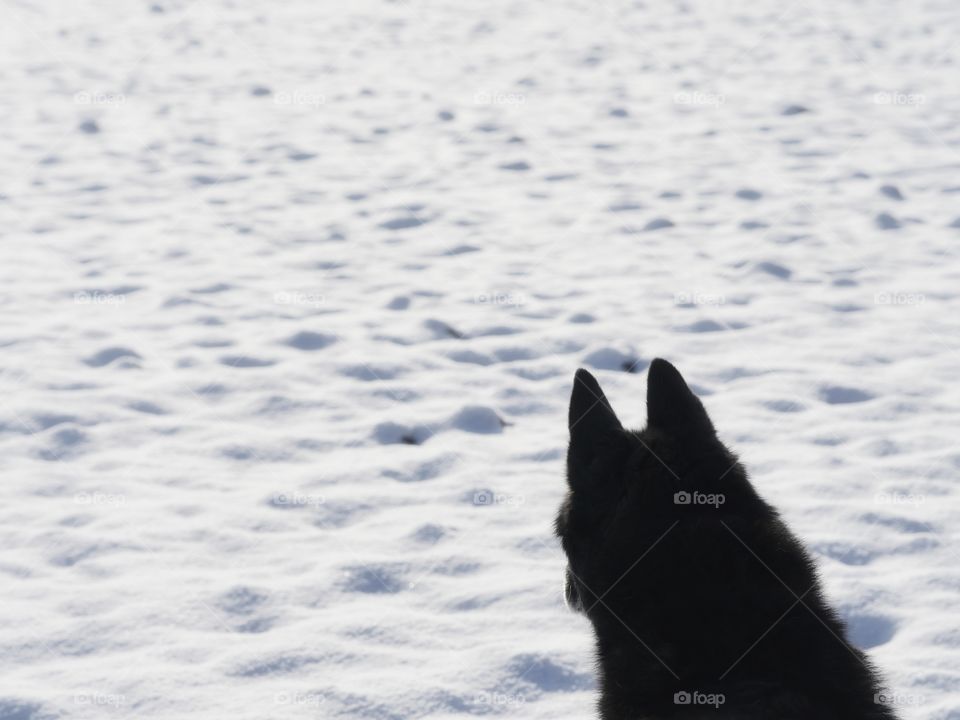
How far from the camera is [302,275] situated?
7.13 m

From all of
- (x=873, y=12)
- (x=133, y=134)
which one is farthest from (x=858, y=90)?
(x=133, y=134)

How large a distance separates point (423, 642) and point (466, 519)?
0.85 metres

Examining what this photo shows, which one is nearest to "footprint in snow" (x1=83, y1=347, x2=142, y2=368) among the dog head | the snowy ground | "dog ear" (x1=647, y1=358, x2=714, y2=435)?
the snowy ground

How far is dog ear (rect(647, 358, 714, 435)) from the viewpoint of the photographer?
2.70 m

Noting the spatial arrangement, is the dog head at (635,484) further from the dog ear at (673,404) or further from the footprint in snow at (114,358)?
the footprint in snow at (114,358)

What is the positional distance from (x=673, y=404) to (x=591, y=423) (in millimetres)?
250

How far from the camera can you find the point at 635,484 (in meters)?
2.56

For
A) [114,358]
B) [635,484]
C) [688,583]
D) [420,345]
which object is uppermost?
[635,484]

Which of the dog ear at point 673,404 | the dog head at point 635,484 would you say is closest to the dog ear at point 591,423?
the dog head at point 635,484

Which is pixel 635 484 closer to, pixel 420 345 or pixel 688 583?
pixel 688 583

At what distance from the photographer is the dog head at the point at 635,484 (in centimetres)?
248

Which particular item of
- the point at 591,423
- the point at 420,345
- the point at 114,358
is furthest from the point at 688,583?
the point at 114,358

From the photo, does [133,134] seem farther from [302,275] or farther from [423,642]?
[423,642]

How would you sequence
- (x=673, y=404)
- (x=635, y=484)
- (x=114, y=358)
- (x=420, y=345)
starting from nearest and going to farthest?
(x=635, y=484), (x=673, y=404), (x=114, y=358), (x=420, y=345)
